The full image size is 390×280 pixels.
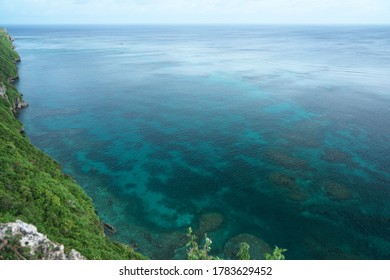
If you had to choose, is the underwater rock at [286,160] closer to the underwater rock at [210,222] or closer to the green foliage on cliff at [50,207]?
the underwater rock at [210,222]

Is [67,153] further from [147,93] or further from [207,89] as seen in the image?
[207,89]

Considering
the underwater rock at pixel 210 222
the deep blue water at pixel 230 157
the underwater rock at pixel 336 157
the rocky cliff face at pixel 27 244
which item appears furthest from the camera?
the underwater rock at pixel 336 157

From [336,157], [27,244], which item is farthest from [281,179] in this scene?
[27,244]

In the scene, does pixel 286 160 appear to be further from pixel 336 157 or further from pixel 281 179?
pixel 336 157

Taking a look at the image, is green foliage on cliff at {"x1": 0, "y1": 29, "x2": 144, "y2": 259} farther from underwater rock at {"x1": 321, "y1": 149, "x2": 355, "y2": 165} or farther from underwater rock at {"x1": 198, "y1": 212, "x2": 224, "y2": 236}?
underwater rock at {"x1": 321, "y1": 149, "x2": 355, "y2": 165}

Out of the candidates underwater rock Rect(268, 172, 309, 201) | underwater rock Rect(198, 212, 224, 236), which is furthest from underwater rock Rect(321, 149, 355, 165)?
underwater rock Rect(198, 212, 224, 236)

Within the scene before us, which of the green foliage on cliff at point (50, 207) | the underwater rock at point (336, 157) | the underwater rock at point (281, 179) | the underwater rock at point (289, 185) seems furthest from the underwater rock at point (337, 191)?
the green foliage on cliff at point (50, 207)
